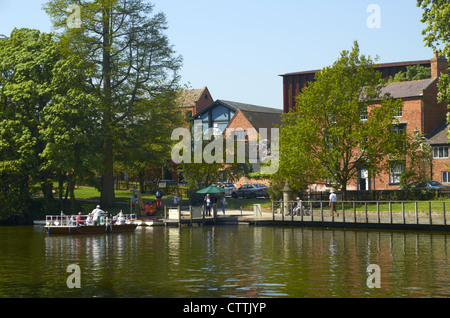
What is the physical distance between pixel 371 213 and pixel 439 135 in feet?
82.5

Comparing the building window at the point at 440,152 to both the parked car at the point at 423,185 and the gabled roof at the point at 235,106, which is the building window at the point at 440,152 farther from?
the gabled roof at the point at 235,106

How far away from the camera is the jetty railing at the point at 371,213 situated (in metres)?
45.6

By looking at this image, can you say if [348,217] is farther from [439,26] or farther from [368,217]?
[439,26]

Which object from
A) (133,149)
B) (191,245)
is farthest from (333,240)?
(133,149)

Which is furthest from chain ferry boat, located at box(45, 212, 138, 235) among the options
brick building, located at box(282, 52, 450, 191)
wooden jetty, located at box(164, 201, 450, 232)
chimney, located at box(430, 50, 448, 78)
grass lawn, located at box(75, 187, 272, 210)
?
chimney, located at box(430, 50, 448, 78)

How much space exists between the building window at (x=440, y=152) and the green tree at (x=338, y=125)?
1443 centimetres

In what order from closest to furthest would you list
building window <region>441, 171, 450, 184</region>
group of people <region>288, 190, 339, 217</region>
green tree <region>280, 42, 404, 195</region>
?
group of people <region>288, 190, 339, 217</region> → green tree <region>280, 42, 404, 195</region> → building window <region>441, 171, 450, 184</region>

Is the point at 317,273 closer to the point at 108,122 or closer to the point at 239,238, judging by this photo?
the point at 239,238

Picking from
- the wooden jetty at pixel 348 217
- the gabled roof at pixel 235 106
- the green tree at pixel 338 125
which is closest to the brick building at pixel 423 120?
the green tree at pixel 338 125

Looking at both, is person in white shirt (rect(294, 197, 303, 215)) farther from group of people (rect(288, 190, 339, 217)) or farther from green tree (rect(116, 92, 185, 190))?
green tree (rect(116, 92, 185, 190))

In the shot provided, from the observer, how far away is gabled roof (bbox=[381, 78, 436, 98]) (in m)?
72.4

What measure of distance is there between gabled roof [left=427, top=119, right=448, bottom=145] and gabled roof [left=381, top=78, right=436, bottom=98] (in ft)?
15.0

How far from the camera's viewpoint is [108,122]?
65750 mm
